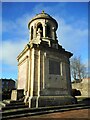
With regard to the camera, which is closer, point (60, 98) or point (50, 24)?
point (60, 98)

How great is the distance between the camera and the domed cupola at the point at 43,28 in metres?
15.1

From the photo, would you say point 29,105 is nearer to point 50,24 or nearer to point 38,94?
point 38,94

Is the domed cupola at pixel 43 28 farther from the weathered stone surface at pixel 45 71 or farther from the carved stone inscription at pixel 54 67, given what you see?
the carved stone inscription at pixel 54 67

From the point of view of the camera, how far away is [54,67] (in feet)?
44.8

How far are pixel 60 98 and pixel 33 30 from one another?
814cm

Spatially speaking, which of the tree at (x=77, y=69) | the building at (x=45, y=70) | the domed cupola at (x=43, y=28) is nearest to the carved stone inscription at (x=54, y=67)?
the building at (x=45, y=70)

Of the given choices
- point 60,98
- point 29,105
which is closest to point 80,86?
point 60,98

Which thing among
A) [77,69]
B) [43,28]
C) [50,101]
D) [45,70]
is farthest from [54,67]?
[77,69]

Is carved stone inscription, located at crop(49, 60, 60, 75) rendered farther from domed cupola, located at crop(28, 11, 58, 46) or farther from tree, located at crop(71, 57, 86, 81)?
tree, located at crop(71, 57, 86, 81)

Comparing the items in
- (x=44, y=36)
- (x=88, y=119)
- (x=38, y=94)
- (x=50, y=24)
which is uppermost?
(x=50, y=24)

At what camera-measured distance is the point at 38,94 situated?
1186 cm

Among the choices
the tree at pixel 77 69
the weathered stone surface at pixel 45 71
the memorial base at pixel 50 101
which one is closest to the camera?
the memorial base at pixel 50 101

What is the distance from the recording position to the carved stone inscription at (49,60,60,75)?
13.3m

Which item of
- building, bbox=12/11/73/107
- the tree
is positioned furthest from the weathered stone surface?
Answer: the tree
